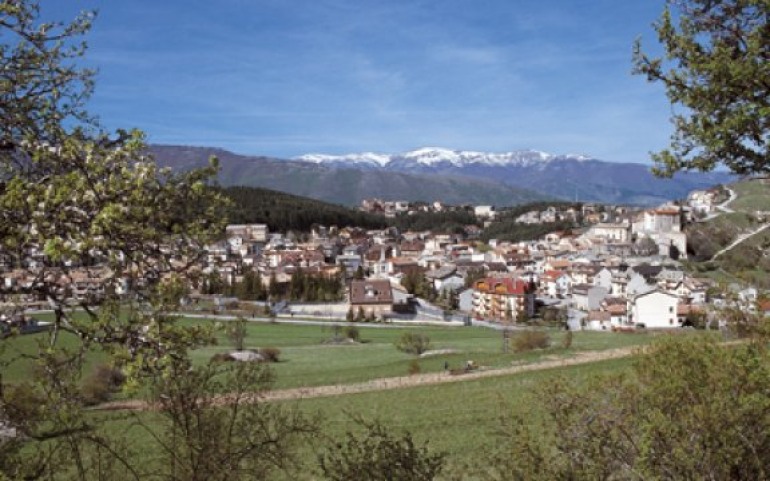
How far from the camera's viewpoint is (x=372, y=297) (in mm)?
86312

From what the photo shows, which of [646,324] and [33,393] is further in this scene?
[646,324]

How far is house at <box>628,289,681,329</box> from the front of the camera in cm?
7488

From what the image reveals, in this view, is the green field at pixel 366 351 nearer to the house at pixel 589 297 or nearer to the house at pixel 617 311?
the house at pixel 617 311

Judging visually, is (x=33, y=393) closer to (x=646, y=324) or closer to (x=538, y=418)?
(x=538, y=418)

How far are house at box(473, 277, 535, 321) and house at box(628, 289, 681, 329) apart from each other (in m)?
14.1

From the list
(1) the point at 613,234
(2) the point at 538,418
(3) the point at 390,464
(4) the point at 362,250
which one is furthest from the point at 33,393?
(1) the point at 613,234

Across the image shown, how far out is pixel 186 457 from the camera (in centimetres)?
771

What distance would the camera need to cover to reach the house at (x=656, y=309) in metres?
Answer: 74.9

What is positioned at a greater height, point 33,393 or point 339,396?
point 33,393

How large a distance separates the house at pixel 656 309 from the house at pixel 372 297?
3163 cm

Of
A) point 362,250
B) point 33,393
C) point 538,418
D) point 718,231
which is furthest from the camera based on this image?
point 362,250

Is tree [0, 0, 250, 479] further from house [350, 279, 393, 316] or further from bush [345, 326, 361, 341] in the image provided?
house [350, 279, 393, 316]

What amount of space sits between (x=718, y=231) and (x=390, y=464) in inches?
5629

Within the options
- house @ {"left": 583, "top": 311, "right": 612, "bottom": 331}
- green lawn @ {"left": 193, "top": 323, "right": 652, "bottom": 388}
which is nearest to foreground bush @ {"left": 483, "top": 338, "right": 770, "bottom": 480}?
green lawn @ {"left": 193, "top": 323, "right": 652, "bottom": 388}
